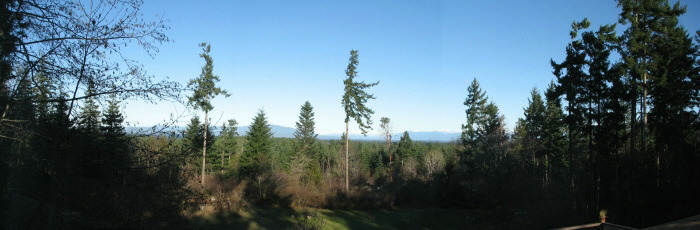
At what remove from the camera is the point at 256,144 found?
110 feet

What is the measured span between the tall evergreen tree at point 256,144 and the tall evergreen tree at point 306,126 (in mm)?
3627

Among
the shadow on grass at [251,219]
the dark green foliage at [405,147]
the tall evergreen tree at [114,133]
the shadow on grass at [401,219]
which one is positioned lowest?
the shadow on grass at [401,219]

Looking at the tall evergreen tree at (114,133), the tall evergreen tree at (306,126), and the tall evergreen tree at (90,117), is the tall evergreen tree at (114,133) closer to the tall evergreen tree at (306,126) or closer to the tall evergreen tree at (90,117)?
the tall evergreen tree at (90,117)

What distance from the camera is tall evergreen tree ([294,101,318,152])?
37438 millimetres

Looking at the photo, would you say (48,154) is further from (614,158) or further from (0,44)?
(614,158)

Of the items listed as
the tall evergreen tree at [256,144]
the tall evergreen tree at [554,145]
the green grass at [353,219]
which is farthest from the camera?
the tall evergreen tree at [256,144]

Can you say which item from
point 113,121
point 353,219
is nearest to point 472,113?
point 353,219

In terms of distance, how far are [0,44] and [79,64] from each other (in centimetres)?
73

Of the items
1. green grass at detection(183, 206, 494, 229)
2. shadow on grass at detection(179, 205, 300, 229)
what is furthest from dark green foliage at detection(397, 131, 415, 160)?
shadow on grass at detection(179, 205, 300, 229)

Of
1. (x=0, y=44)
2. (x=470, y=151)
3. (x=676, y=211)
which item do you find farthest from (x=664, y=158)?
(x=0, y=44)

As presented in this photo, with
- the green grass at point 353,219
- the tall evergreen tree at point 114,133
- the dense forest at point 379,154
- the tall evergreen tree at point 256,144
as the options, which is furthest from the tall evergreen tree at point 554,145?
the tall evergreen tree at point 114,133

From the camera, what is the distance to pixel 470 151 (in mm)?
30422

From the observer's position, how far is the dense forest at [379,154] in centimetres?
408

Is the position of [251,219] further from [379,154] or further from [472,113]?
[379,154]
